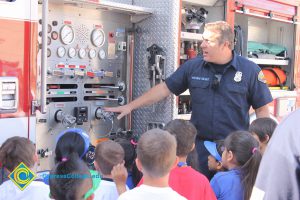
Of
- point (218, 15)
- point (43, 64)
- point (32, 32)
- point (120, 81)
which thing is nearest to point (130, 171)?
point (43, 64)

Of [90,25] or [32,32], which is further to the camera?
[90,25]

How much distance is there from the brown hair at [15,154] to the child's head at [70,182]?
522 millimetres

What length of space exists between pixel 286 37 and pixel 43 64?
436cm

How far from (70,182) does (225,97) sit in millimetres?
2141

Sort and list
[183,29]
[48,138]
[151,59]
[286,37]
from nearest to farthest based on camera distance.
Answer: [48,138]
[151,59]
[183,29]
[286,37]

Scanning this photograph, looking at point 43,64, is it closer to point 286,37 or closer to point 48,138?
point 48,138

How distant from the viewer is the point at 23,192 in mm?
2449

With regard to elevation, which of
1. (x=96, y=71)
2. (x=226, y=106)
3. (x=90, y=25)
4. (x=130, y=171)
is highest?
(x=90, y=25)

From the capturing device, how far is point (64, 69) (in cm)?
389

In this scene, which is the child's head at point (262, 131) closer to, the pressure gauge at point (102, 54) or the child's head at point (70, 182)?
the pressure gauge at point (102, 54)

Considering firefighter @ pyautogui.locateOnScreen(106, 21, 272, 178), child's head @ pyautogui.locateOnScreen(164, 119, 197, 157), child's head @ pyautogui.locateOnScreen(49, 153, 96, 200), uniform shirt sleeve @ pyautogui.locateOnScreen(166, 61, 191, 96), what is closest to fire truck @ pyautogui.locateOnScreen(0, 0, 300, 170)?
uniform shirt sleeve @ pyautogui.locateOnScreen(166, 61, 191, 96)

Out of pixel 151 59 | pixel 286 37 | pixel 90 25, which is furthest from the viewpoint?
pixel 286 37

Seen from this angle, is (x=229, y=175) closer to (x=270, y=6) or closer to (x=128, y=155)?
(x=128, y=155)

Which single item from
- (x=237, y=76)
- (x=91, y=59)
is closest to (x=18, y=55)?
(x=91, y=59)
